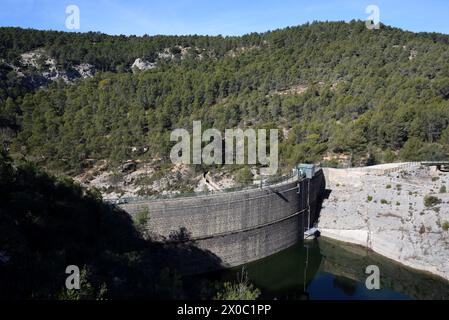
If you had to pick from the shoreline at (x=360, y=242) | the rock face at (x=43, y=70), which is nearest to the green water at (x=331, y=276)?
the shoreline at (x=360, y=242)

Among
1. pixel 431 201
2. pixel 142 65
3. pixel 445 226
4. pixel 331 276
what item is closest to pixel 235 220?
pixel 331 276

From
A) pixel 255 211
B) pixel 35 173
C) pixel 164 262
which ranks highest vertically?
pixel 35 173

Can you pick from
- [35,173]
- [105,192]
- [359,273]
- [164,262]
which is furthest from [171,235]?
[105,192]

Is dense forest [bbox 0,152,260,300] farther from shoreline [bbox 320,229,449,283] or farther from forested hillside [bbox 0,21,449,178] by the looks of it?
forested hillside [bbox 0,21,449,178]

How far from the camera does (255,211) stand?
27.8 meters

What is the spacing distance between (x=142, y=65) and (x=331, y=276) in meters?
64.7

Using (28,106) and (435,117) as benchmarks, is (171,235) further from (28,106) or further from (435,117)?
(28,106)

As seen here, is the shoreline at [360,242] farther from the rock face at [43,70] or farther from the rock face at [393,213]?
the rock face at [43,70]

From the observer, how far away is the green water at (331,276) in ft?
82.7

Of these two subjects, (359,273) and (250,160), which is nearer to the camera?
(359,273)

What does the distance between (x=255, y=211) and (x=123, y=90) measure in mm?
42637

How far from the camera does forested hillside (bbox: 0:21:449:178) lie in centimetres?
4497
